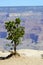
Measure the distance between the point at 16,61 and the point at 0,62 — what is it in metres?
1.55

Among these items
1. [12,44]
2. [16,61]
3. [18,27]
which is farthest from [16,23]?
[16,61]

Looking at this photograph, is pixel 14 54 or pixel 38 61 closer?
pixel 38 61

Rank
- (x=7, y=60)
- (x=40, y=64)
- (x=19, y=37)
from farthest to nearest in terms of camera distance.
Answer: (x=19, y=37) < (x=7, y=60) < (x=40, y=64)

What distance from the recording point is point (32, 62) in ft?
90.7

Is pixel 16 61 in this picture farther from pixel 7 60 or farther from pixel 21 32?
pixel 21 32

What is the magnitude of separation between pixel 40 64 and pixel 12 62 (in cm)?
270

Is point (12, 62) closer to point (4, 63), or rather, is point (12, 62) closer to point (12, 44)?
point (4, 63)

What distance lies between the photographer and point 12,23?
30219 mm

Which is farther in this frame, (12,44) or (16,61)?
(12,44)

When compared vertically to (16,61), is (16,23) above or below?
above

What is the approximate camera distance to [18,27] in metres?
30.5

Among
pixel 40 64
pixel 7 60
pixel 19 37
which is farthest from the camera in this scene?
pixel 19 37

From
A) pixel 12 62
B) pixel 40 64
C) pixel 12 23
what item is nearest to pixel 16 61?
pixel 12 62

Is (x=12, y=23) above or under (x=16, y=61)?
above
